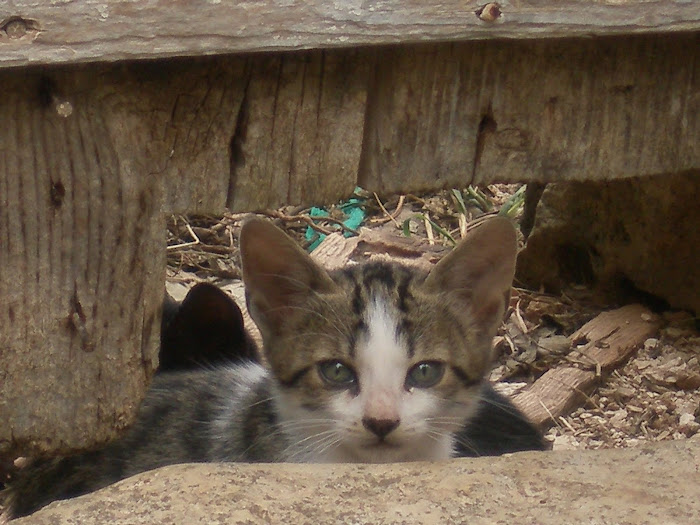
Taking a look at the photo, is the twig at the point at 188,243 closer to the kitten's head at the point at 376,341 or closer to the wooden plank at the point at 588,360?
the wooden plank at the point at 588,360

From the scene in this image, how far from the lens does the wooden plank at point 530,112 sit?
3.27 meters

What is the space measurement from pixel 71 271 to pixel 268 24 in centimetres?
90

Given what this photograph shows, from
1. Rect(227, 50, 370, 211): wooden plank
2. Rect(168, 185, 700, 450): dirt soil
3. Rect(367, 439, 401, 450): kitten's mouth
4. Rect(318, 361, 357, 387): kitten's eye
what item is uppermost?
Rect(227, 50, 370, 211): wooden plank

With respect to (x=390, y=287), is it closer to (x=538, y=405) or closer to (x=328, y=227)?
(x=538, y=405)

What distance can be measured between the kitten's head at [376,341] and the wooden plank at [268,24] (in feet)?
2.55

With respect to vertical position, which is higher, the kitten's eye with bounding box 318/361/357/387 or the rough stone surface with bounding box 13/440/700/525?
the rough stone surface with bounding box 13/440/700/525

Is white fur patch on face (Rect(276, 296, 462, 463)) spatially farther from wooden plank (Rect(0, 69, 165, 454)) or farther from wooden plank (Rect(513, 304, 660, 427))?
wooden plank (Rect(513, 304, 660, 427))

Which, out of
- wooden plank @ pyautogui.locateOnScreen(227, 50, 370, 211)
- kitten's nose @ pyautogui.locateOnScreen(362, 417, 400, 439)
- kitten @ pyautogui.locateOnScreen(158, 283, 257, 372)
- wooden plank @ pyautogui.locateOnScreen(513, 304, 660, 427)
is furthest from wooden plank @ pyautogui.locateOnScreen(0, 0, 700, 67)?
wooden plank @ pyautogui.locateOnScreen(513, 304, 660, 427)

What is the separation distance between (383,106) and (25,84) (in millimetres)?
1032

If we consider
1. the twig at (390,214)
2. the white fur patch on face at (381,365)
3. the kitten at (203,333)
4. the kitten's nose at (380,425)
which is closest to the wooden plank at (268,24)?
the white fur patch on face at (381,365)

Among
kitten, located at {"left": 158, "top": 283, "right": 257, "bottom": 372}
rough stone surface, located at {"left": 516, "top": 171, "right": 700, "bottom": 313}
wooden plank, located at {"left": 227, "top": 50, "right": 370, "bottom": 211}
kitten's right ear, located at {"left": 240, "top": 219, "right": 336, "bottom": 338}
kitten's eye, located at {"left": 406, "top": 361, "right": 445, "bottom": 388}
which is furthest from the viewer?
rough stone surface, located at {"left": 516, "top": 171, "right": 700, "bottom": 313}

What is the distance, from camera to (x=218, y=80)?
119 inches

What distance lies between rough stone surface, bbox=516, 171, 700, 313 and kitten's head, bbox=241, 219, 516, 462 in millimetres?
1810

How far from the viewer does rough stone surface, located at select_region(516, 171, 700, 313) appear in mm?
5270
